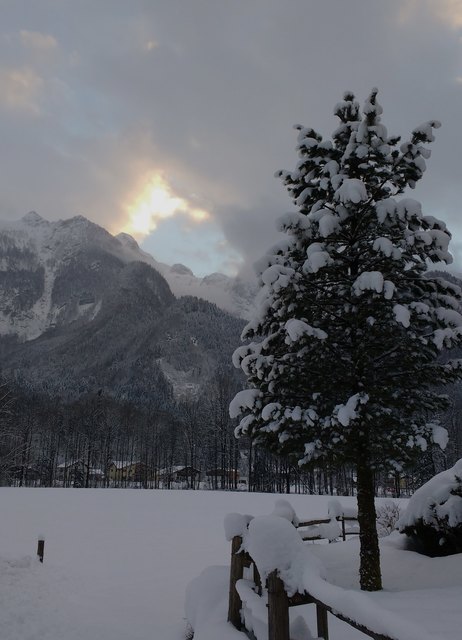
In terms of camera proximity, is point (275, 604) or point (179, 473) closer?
point (275, 604)

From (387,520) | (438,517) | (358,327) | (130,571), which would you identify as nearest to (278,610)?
(358,327)

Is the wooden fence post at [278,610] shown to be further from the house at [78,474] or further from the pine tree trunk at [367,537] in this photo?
the house at [78,474]

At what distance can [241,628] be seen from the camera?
5.60m

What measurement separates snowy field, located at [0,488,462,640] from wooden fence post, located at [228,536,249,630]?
26 cm

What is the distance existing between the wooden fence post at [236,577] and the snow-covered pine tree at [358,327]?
2380 millimetres

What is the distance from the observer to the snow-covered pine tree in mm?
7734

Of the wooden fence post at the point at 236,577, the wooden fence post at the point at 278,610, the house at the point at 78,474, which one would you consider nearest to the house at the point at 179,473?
the house at the point at 78,474

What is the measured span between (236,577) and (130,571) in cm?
1136

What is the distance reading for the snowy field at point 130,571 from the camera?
7.25 m

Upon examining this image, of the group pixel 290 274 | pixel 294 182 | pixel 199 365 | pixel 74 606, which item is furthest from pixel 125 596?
pixel 199 365

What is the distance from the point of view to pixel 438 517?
8.73 m

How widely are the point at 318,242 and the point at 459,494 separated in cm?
545

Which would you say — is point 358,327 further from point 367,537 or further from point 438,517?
point 438,517

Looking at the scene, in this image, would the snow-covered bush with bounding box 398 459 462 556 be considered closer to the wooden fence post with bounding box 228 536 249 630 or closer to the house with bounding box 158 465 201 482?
the wooden fence post with bounding box 228 536 249 630
